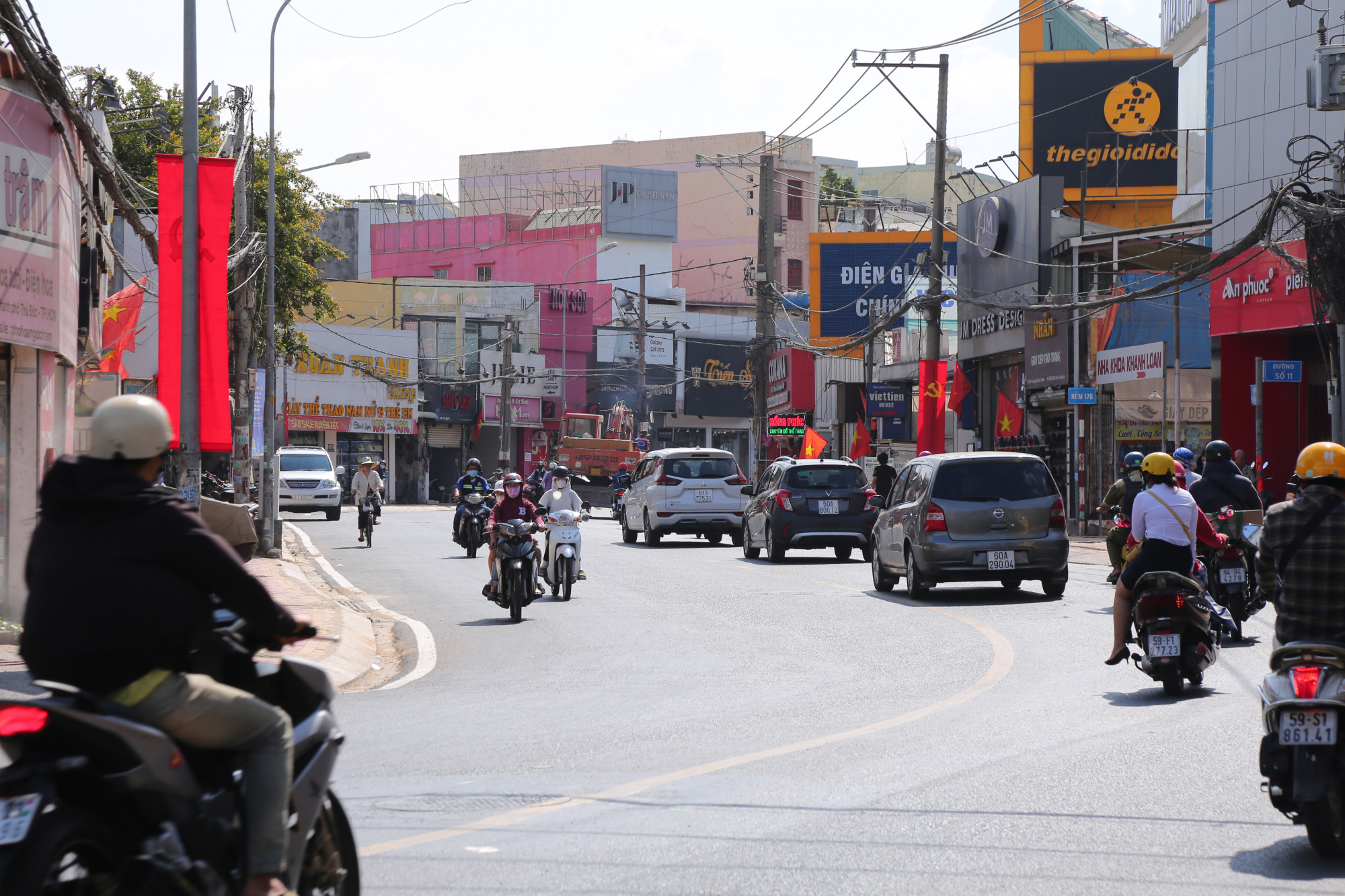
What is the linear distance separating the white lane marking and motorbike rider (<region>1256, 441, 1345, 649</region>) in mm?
6785

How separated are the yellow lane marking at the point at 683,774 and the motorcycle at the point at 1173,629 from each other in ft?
3.79

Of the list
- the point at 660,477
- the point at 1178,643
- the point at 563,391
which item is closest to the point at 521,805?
the point at 1178,643

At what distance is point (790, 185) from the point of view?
88.1 meters

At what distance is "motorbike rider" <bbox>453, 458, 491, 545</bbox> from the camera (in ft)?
87.5

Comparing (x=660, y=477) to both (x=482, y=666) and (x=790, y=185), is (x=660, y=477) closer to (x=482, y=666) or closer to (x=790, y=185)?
(x=482, y=666)

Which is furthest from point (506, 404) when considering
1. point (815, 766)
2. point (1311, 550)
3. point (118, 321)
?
point (1311, 550)

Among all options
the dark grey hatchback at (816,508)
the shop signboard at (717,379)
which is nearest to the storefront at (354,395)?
the shop signboard at (717,379)

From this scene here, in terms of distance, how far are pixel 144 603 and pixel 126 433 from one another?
0.46 m

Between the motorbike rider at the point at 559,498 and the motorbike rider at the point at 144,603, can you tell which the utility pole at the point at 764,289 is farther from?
the motorbike rider at the point at 144,603

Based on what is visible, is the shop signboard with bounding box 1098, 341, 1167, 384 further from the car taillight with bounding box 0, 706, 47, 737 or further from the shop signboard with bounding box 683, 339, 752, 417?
the shop signboard with bounding box 683, 339, 752, 417

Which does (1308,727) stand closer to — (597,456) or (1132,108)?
(1132,108)

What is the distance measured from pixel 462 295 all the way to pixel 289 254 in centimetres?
3442

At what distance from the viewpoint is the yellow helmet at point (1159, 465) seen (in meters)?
10.8

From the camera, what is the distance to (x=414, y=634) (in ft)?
50.0
